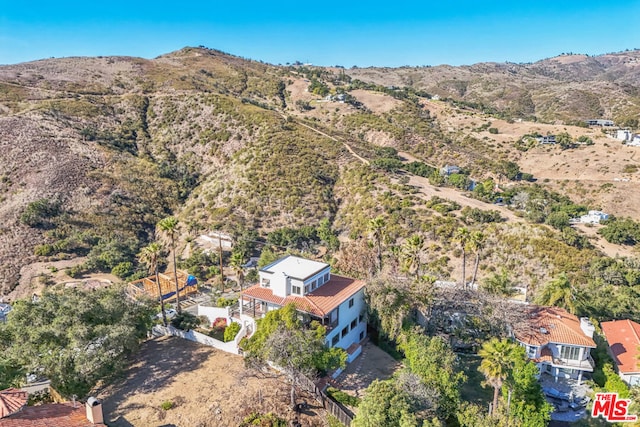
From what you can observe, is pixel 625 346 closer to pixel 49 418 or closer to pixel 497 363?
pixel 497 363

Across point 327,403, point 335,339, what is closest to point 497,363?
point 327,403

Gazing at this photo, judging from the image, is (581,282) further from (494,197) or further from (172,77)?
(172,77)

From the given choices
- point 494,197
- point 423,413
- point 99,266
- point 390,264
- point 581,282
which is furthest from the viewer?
point 494,197

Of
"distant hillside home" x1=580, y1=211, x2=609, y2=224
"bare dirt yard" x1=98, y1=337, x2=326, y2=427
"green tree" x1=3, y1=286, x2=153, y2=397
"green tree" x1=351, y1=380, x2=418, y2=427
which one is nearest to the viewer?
"green tree" x1=351, y1=380, x2=418, y2=427

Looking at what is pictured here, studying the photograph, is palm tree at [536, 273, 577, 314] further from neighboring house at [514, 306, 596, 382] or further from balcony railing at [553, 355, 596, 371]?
balcony railing at [553, 355, 596, 371]

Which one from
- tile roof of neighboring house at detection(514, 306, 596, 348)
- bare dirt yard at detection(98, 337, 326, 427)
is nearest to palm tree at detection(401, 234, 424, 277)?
tile roof of neighboring house at detection(514, 306, 596, 348)

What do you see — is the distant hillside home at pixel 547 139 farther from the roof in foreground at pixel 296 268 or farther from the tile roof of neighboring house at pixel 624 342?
the roof in foreground at pixel 296 268

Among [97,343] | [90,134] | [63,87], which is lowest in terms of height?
[97,343]

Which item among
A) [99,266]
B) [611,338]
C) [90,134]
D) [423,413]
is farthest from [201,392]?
[90,134]
